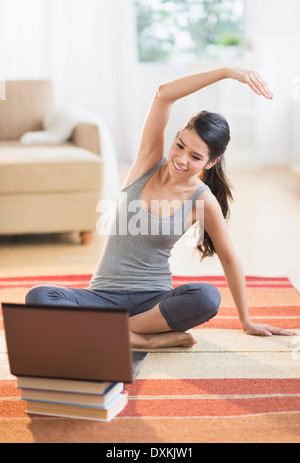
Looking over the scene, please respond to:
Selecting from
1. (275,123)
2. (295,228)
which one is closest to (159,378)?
(295,228)

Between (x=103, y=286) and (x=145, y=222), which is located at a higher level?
(x=145, y=222)

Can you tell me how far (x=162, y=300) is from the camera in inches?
63.8

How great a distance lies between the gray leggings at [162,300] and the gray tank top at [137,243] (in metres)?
0.02

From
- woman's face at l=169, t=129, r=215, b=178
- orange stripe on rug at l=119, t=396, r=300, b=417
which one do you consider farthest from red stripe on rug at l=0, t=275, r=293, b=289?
orange stripe on rug at l=119, t=396, r=300, b=417

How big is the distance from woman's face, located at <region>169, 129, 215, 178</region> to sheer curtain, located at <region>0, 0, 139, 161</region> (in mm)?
3532

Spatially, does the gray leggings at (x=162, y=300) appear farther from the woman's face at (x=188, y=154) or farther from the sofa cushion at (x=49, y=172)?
the sofa cushion at (x=49, y=172)

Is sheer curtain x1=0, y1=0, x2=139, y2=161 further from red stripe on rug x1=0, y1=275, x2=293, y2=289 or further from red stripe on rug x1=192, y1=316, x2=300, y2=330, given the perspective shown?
red stripe on rug x1=192, y1=316, x2=300, y2=330

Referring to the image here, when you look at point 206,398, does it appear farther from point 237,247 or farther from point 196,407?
point 237,247

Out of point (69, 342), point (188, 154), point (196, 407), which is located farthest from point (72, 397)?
point (188, 154)

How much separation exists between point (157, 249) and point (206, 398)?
0.42 m

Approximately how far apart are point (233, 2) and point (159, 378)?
4.27 meters

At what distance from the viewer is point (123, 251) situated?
1.63 m

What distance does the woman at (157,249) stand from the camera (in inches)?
62.0

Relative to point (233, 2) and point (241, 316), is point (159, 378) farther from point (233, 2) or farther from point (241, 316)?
point (233, 2)
